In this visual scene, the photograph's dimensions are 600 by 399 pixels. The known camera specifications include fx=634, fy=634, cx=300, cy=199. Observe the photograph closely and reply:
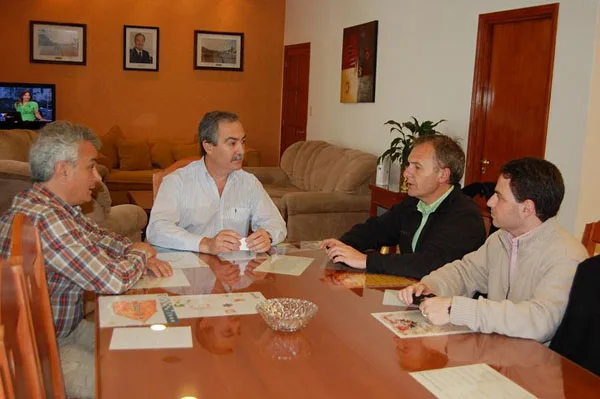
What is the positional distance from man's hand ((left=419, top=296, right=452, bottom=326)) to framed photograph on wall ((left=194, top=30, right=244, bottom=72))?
7.48 metres

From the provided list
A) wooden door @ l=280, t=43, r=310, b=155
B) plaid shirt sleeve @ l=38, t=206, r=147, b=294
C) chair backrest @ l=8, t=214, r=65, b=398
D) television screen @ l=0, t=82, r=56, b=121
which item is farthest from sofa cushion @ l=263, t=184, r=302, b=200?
chair backrest @ l=8, t=214, r=65, b=398

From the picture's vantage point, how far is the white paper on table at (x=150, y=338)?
156 cm

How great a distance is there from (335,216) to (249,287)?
364cm

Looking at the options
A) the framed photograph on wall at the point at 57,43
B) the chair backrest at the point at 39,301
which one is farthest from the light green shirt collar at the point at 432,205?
the framed photograph on wall at the point at 57,43

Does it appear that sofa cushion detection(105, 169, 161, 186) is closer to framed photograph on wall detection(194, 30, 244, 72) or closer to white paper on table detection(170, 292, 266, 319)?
framed photograph on wall detection(194, 30, 244, 72)

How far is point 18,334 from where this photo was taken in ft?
4.35

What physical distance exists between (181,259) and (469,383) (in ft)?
4.42

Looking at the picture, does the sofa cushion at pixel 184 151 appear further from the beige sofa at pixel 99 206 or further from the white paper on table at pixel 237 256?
the white paper on table at pixel 237 256

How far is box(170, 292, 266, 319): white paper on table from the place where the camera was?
1.82 m

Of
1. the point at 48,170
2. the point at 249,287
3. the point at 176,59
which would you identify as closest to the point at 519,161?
the point at 249,287

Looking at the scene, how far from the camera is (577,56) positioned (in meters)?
3.89

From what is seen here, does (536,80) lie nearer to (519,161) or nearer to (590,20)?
(590,20)

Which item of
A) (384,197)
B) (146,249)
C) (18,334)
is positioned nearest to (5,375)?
(18,334)

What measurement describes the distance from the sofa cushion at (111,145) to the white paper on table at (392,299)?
20.9ft
